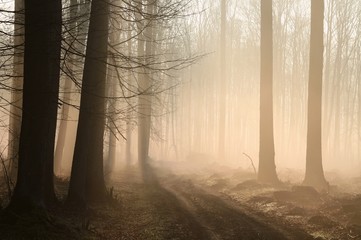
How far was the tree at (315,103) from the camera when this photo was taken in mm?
15055

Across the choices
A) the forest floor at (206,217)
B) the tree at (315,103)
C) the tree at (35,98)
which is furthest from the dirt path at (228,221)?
the tree at (315,103)

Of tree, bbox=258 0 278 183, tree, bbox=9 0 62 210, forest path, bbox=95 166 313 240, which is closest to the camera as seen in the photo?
tree, bbox=9 0 62 210

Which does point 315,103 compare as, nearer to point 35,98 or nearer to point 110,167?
point 35,98

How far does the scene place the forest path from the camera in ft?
27.4

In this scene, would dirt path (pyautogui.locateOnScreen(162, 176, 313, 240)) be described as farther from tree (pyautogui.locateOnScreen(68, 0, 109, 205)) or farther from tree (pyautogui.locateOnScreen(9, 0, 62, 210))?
tree (pyautogui.locateOnScreen(9, 0, 62, 210))

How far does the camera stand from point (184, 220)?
377 inches

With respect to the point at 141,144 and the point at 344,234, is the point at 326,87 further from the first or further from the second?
the point at 344,234

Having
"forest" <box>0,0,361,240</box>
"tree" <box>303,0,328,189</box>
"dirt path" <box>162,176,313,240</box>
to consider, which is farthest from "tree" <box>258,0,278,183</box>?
"dirt path" <box>162,176,313,240</box>

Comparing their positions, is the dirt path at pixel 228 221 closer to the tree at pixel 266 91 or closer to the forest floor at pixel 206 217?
the forest floor at pixel 206 217

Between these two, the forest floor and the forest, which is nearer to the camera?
the forest

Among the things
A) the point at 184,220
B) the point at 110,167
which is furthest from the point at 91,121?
the point at 110,167

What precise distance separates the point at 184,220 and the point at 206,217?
67 cm

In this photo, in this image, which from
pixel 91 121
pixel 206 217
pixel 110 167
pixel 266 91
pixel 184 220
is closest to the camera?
pixel 184 220

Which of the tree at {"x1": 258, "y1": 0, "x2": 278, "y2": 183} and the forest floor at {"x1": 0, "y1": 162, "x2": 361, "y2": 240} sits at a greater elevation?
the tree at {"x1": 258, "y1": 0, "x2": 278, "y2": 183}
